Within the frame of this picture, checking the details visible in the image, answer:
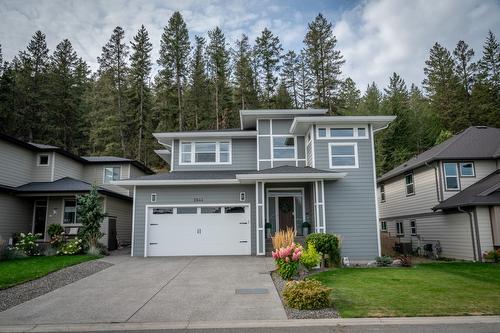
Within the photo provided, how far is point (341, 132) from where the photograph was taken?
1461 cm

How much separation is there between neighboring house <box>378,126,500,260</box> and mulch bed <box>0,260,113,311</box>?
14136mm

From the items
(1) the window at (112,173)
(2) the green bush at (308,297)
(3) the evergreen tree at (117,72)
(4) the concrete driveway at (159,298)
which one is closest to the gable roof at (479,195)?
(4) the concrete driveway at (159,298)

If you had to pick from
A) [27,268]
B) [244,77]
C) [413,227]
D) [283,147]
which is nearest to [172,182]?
[283,147]

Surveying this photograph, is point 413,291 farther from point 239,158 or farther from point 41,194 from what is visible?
point 41,194

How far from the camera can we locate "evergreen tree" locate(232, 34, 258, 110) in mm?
31492

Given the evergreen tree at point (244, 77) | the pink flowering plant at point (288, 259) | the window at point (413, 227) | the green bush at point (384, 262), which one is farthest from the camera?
the evergreen tree at point (244, 77)

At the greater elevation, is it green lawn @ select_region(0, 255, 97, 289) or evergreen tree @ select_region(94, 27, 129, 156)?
evergreen tree @ select_region(94, 27, 129, 156)

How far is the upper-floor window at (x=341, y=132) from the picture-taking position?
14.6 m

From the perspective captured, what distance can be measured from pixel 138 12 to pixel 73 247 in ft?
32.8

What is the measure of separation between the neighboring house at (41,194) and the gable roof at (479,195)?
15881mm

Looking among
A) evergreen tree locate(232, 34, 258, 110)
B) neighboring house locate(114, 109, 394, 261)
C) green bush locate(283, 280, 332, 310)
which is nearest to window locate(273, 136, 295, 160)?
neighboring house locate(114, 109, 394, 261)

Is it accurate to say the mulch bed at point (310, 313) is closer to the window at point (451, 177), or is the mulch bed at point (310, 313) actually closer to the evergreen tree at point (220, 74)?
the window at point (451, 177)

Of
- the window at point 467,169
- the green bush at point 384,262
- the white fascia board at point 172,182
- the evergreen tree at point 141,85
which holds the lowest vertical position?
the green bush at point 384,262

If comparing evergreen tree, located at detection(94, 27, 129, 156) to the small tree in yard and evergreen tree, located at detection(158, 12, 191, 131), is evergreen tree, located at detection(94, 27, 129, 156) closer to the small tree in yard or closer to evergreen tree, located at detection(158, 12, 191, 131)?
evergreen tree, located at detection(158, 12, 191, 131)
